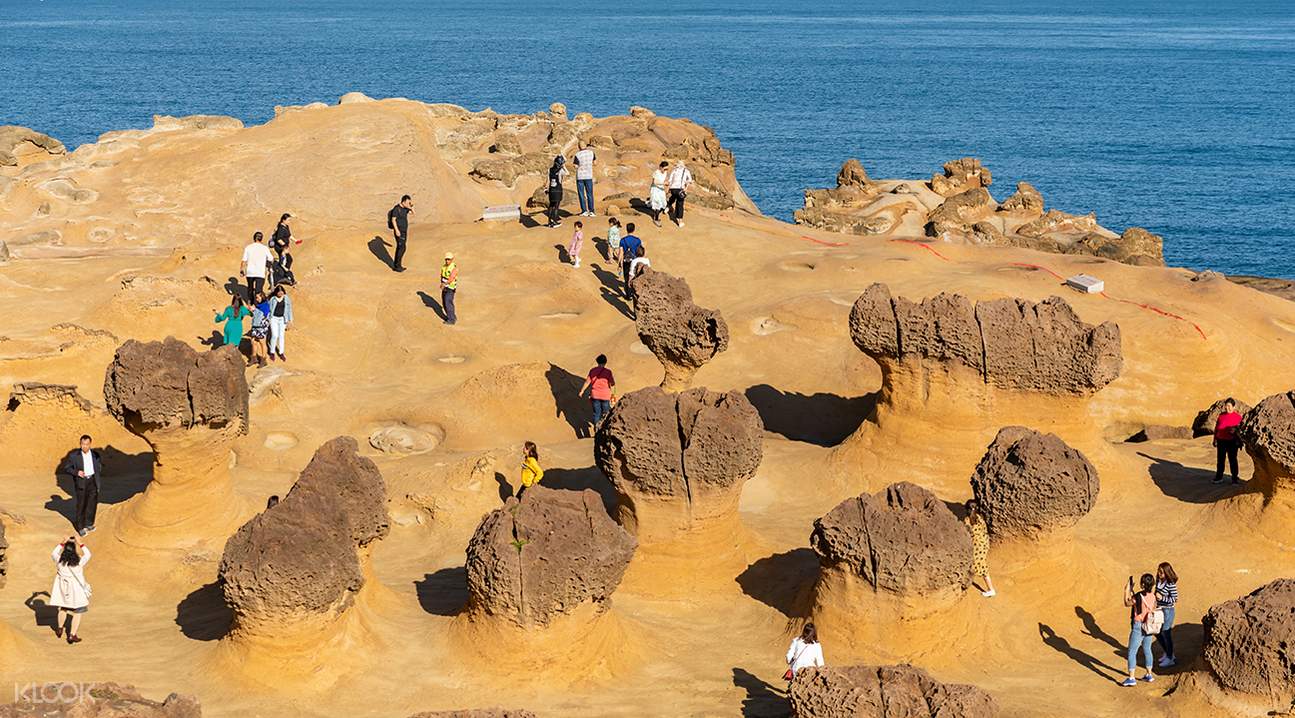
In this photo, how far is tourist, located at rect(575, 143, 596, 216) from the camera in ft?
111

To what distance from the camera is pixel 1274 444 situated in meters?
20.0

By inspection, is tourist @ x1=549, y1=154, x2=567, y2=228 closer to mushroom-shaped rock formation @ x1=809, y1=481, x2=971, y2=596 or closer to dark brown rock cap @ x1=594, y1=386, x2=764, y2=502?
dark brown rock cap @ x1=594, y1=386, x2=764, y2=502

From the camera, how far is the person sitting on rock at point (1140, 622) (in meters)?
16.5

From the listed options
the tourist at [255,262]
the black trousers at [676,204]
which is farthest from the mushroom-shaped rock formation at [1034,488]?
the black trousers at [676,204]

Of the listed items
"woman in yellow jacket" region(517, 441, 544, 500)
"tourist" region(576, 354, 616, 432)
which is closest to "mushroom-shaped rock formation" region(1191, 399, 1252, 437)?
"tourist" region(576, 354, 616, 432)

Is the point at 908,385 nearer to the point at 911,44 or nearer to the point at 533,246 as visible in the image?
the point at 533,246

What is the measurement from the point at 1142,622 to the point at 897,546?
3111 mm

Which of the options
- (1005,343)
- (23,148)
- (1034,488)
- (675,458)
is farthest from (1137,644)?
(23,148)

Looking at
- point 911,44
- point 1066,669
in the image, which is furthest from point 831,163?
point 911,44

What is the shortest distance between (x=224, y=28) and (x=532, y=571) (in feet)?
610

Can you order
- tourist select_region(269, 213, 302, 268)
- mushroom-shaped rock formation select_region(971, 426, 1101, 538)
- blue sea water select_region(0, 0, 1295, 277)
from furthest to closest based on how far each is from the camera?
blue sea water select_region(0, 0, 1295, 277) < tourist select_region(269, 213, 302, 268) < mushroom-shaped rock formation select_region(971, 426, 1101, 538)

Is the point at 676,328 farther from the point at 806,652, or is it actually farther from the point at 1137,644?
the point at 1137,644

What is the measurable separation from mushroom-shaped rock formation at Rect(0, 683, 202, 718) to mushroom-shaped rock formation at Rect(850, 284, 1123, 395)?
43.8 ft

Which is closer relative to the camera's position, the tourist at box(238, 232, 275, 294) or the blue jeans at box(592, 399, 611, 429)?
the blue jeans at box(592, 399, 611, 429)
